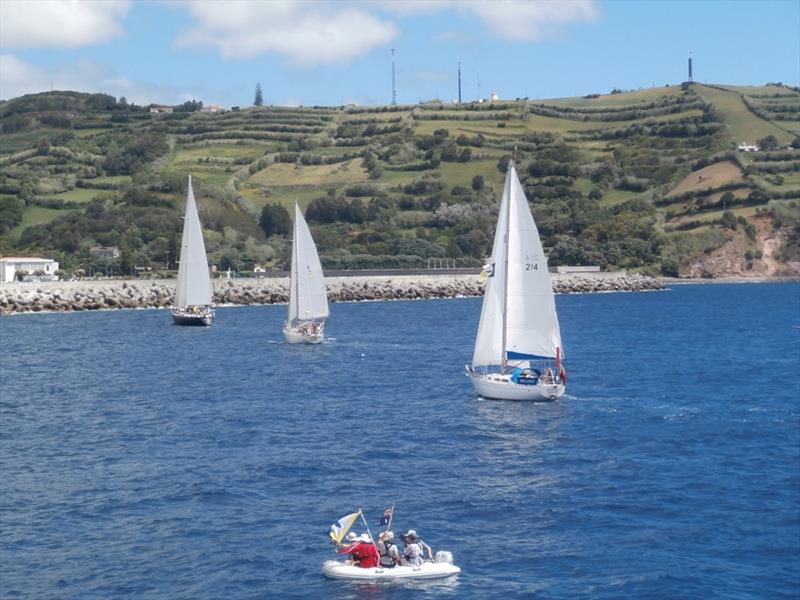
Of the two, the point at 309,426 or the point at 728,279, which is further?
the point at 728,279

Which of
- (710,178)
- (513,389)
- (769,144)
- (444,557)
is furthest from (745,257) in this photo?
(444,557)

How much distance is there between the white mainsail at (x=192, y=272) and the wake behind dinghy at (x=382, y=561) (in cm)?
6511

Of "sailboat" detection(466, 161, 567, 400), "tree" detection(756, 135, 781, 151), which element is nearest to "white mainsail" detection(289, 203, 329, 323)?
"sailboat" detection(466, 161, 567, 400)

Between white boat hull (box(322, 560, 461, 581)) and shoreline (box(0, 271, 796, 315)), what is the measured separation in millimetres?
83711

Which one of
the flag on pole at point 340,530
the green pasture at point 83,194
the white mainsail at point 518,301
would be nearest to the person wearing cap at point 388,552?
the flag on pole at point 340,530

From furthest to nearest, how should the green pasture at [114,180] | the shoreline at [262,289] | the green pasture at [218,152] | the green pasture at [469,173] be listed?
the green pasture at [218,152] < the green pasture at [469,173] < the green pasture at [114,180] < the shoreline at [262,289]

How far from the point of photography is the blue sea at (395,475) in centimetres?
2570

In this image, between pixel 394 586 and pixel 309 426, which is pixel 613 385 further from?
pixel 394 586

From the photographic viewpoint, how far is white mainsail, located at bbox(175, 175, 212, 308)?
89812 mm

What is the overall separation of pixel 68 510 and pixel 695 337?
54.8 m

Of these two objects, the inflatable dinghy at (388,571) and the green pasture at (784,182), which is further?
the green pasture at (784,182)

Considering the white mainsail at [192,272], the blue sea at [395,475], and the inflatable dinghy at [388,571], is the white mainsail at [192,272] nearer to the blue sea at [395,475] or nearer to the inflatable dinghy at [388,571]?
the blue sea at [395,475]

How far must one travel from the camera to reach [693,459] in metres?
35.9

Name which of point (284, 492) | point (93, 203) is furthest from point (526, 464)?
point (93, 203)
